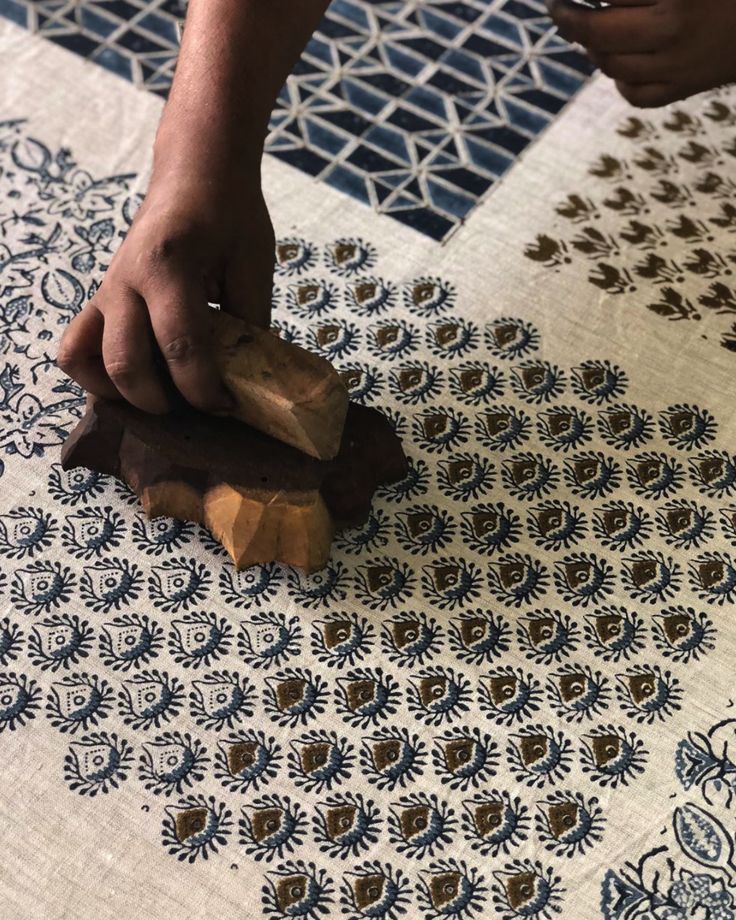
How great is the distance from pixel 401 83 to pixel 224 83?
0.39m

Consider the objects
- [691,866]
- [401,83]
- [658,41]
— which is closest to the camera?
[691,866]

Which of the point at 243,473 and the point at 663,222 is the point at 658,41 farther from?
the point at 243,473

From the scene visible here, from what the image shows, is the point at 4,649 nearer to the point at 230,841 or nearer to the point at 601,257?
the point at 230,841

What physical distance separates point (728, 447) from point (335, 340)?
33 centimetres

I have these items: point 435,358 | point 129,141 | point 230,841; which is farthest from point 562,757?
point 129,141

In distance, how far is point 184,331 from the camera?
0.74 m

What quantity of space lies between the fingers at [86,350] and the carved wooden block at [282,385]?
0.09 m

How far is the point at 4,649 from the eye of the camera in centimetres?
79

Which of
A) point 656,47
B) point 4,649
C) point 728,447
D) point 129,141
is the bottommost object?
point 4,649

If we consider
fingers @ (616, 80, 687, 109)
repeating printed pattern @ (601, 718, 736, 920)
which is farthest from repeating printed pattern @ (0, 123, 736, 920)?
fingers @ (616, 80, 687, 109)

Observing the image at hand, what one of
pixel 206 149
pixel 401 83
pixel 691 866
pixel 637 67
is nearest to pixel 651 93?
pixel 637 67

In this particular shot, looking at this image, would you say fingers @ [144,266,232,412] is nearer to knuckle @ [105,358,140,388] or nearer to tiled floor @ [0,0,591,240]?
knuckle @ [105,358,140,388]

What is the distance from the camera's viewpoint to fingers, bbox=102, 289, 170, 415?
749 mm

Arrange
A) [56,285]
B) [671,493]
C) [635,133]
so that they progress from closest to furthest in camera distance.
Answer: [671,493], [56,285], [635,133]
